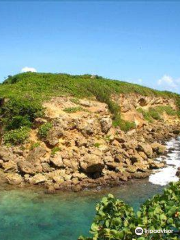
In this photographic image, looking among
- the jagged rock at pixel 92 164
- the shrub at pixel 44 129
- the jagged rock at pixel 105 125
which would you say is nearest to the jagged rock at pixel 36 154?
the shrub at pixel 44 129

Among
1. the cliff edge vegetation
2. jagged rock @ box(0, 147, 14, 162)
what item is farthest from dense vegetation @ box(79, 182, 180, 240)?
jagged rock @ box(0, 147, 14, 162)

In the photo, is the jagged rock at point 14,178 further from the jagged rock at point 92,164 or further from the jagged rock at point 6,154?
the jagged rock at point 92,164

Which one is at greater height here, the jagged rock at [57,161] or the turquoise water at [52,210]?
the jagged rock at [57,161]

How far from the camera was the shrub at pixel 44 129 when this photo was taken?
3741cm

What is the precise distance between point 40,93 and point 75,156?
16.9m

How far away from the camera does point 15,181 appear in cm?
3038

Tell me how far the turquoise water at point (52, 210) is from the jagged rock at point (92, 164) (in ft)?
8.90

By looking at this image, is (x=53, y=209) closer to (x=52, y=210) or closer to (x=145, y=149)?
(x=52, y=210)

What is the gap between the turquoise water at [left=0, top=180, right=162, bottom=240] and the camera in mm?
21663

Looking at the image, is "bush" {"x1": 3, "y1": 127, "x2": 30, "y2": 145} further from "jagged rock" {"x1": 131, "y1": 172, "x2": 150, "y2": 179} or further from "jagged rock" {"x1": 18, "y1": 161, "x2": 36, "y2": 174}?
"jagged rock" {"x1": 131, "y1": 172, "x2": 150, "y2": 179}

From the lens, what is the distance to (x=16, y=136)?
3769cm

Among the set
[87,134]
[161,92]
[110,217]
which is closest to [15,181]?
[87,134]

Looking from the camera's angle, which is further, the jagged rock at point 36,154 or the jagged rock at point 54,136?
the jagged rock at point 54,136

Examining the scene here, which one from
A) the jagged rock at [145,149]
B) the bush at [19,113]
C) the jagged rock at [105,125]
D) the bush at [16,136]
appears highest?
the bush at [19,113]
